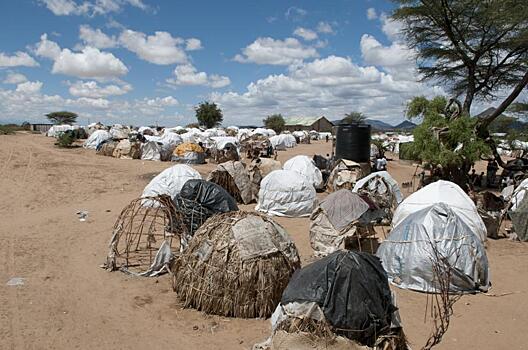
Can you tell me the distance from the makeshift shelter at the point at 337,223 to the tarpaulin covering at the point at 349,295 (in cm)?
479

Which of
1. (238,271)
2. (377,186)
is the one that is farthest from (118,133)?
(238,271)

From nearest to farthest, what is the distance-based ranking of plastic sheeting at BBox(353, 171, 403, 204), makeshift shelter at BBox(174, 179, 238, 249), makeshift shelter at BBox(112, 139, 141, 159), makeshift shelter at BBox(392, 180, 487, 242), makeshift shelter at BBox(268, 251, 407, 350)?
makeshift shelter at BBox(268, 251, 407, 350) → makeshift shelter at BBox(392, 180, 487, 242) → makeshift shelter at BBox(174, 179, 238, 249) → plastic sheeting at BBox(353, 171, 403, 204) → makeshift shelter at BBox(112, 139, 141, 159)

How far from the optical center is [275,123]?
274 ft

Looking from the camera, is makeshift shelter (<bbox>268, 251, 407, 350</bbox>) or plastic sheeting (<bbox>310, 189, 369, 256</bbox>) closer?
makeshift shelter (<bbox>268, 251, 407, 350</bbox>)

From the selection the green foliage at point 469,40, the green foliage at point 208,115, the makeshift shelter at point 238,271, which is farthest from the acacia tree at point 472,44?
the green foliage at point 208,115

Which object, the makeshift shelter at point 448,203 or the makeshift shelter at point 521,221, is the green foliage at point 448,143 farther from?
the makeshift shelter at point 448,203

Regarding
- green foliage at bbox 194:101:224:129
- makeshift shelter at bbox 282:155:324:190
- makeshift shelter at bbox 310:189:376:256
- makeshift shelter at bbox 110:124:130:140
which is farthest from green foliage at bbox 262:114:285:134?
makeshift shelter at bbox 310:189:376:256

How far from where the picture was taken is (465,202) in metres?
13.3

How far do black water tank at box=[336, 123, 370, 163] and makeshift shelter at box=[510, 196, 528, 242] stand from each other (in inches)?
396

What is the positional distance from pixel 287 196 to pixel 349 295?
10.7 metres

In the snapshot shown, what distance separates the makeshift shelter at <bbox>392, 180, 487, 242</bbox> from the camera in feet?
42.2

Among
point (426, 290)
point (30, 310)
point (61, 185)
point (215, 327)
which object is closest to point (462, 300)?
point (426, 290)

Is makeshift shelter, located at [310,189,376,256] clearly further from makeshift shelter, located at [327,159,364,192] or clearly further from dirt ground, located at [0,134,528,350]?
makeshift shelter, located at [327,159,364,192]

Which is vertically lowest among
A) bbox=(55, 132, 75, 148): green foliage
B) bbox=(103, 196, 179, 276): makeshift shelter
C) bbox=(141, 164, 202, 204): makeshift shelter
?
bbox=(103, 196, 179, 276): makeshift shelter
